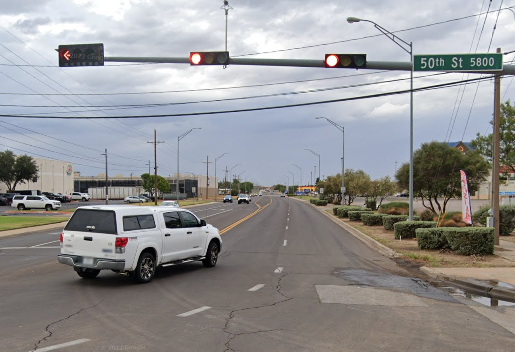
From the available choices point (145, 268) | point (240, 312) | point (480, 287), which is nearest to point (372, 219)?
point (480, 287)

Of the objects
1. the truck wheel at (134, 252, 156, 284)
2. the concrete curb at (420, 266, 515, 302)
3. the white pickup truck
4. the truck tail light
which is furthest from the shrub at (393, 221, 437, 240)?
the truck tail light

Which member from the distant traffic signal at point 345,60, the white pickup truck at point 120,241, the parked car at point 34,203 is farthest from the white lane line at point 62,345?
the parked car at point 34,203

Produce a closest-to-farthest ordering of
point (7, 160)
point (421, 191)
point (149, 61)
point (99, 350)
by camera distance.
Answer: point (99, 350)
point (149, 61)
point (421, 191)
point (7, 160)

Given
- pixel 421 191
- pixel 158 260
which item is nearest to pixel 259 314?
pixel 158 260

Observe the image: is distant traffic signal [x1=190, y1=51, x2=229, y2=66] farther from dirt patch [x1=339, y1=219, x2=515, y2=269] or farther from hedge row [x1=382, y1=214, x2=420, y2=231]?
hedge row [x1=382, y1=214, x2=420, y2=231]

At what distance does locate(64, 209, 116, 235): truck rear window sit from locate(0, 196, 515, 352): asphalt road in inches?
49.1

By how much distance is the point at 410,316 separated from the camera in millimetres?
8430

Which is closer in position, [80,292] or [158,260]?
[80,292]

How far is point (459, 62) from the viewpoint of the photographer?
45.0 ft

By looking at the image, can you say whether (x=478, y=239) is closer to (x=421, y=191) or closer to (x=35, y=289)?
(x=35, y=289)

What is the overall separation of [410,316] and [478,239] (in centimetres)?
918

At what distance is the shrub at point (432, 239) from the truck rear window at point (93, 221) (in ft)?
39.7

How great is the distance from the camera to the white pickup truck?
10344 millimetres

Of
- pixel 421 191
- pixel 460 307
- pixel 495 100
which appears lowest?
pixel 460 307
